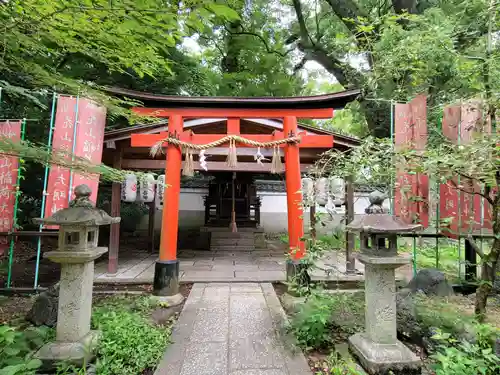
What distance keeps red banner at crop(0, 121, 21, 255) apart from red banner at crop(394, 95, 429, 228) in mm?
7097

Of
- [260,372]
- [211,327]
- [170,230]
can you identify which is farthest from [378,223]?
[170,230]

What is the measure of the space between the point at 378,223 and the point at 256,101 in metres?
3.48

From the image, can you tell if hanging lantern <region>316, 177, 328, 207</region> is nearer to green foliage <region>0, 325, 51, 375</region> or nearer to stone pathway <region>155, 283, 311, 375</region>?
stone pathway <region>155, 283, 311, 375</region>

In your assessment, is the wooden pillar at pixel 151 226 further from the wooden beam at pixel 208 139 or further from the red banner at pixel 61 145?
the red banner at pixel 61 145

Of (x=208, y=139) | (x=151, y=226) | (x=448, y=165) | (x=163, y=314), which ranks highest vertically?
(x=208, y=139)

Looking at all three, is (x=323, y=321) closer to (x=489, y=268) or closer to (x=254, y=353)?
(x=254, y=353)

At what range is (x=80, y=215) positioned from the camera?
314cm

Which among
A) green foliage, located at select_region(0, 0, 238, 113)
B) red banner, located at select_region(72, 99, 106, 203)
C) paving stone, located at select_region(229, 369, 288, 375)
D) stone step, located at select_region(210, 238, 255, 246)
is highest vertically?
green foliage, located at select_region(0, 0, 238, 113)

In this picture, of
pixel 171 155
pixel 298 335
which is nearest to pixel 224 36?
pixel 171 155

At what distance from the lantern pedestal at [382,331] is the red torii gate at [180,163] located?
1840 mm

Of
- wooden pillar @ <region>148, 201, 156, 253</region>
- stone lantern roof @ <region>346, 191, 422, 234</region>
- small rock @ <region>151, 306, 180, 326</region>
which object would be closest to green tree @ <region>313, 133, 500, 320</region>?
stone lantern roof @ <region>346, 191, 422, 234</region>

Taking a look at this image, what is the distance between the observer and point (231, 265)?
766 cm

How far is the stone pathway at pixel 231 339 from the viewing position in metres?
2.91

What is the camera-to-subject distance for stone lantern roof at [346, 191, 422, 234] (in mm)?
3033
